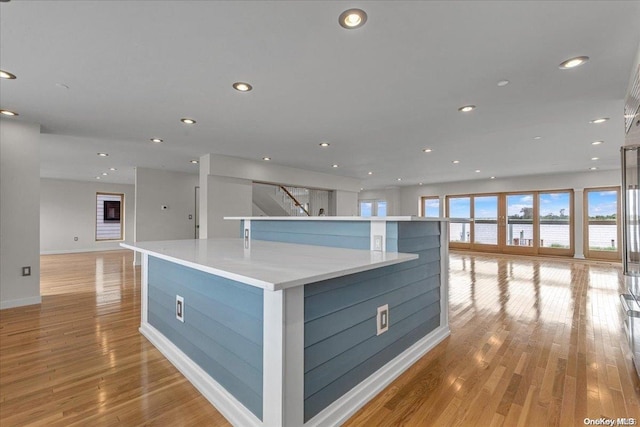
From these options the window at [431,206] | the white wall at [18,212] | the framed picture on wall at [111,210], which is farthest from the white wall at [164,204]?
the window at [431,206]

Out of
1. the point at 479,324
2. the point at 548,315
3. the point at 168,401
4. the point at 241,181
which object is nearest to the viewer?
the point at 168,401

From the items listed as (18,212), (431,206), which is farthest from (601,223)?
(18,212)

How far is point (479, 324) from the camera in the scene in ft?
9.84

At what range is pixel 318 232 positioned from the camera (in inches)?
104

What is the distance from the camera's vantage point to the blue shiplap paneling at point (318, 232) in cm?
229

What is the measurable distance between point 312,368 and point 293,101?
253 centimetres

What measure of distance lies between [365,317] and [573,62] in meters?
2.49

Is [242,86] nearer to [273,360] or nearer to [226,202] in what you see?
[273,360]

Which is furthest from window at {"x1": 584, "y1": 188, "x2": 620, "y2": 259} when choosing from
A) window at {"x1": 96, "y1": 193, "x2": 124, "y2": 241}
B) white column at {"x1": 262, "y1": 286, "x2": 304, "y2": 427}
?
window at {"x1": 96, "y1": 193, "x2": 124, "y2": 241}

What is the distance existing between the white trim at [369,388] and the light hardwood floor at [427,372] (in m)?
0.05

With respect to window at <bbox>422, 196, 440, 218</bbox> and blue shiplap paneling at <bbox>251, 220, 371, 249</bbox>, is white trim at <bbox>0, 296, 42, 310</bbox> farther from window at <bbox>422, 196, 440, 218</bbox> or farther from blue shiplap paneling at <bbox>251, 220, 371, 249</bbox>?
window at <bbox>422, 196, 440, 218</bbox>

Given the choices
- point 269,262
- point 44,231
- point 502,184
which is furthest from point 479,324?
point 44,231

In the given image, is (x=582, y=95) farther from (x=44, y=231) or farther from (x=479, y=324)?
(x=44, y=231)

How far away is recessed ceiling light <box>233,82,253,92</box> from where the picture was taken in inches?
103
